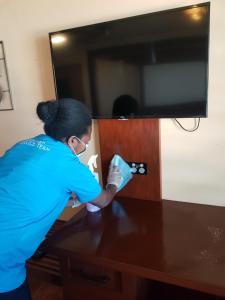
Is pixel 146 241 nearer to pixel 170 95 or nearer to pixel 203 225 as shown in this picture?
pixel 203 225

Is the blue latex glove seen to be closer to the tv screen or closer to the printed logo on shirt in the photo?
the tv screen

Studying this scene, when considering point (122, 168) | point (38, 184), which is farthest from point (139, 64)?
point (38, 184)

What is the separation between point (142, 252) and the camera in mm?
1022

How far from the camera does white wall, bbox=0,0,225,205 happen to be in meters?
1.25

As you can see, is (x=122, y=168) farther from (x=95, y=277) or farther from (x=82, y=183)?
(x=95, y=277)

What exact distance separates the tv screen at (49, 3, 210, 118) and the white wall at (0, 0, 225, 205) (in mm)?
108

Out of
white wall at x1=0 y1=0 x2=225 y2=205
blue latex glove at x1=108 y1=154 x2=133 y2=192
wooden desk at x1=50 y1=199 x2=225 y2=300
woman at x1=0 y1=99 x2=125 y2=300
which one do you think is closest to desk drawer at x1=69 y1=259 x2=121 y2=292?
wooden desk at x1=50 y1=199 x2=225 y2=300

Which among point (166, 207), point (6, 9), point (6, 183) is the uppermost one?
point (6, 9)

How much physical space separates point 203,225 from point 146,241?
0.30 meters

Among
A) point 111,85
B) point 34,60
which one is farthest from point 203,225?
point 34,60

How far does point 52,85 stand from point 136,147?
0.69 m

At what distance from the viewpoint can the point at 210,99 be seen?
49.8 inches

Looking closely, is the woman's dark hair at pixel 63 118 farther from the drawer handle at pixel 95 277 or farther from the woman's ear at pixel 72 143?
the drawer handle at pixel 95 277

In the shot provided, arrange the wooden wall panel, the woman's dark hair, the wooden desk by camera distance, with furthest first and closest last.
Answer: the wooden wall panel → the woman's dark hair → the wooden desk
